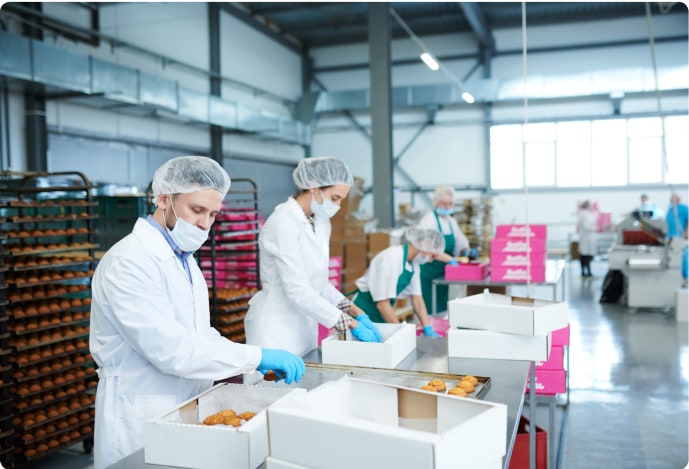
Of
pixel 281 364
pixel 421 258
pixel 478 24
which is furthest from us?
pixel 478 24

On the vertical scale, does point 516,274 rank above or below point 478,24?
below

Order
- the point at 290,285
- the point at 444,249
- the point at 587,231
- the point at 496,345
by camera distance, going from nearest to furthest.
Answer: the point at 496,345, the point at 290,285, the point at 444,249, the point at 587,231

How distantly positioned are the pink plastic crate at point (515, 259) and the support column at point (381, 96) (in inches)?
120

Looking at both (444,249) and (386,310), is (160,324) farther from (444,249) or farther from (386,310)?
(444,249)

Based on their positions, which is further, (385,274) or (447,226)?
(447,226)

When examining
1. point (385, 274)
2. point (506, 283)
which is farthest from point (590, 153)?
point (385, 274)

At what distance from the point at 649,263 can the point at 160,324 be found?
24.8ft

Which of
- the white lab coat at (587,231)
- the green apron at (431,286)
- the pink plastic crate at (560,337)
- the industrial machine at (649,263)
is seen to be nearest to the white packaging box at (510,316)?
the pink plastic crate at (560,337)

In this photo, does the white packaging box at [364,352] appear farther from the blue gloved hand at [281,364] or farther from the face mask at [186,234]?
the face mask at [186,234]

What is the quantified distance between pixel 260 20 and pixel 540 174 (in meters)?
8.01

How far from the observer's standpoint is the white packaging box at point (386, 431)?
1.09m

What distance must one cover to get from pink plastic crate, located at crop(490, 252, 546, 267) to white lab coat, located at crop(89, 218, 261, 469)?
3.55m

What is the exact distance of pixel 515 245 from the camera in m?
4.93

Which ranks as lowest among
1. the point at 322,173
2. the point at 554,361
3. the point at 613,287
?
the point at 613,287
